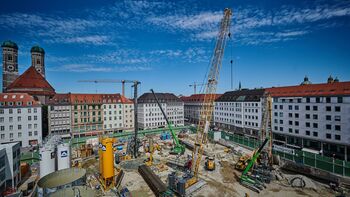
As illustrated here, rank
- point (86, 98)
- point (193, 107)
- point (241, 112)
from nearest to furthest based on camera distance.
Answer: point (241, 112) → point (86, 98) → point (193, 107)

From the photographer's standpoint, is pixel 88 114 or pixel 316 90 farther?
pixel 88 114

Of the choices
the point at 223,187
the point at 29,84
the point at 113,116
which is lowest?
the point at 223,187

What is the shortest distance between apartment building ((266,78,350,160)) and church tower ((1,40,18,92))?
11068 centimetres

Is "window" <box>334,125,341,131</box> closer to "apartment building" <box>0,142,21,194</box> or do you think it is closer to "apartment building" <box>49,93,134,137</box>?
"apartment building" <box>0,142,21,194</box>

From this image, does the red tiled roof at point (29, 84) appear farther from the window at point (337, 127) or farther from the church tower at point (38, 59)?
the window at point (337, 127)

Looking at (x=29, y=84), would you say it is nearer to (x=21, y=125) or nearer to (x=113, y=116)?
(x=21, y=125)


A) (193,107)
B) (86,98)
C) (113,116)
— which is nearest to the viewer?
(86,98)

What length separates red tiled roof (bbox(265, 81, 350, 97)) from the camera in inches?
1528

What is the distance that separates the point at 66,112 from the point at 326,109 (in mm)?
75230

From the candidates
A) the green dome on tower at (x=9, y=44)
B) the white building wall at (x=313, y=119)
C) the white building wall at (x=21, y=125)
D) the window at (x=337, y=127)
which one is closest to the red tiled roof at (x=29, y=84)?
the white building wall at (x=21, y=125)

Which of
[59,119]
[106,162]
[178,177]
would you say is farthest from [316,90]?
[59,119]

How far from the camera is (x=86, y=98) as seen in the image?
6222 centimetres

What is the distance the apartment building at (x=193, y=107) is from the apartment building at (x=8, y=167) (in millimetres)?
69061

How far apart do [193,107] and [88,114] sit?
51.1m
